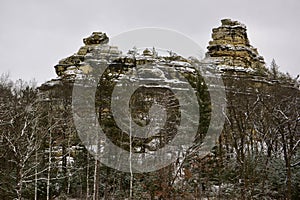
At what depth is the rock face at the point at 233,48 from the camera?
32.6 metres

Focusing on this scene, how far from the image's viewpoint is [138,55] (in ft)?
86.7

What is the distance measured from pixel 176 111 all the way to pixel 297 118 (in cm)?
564

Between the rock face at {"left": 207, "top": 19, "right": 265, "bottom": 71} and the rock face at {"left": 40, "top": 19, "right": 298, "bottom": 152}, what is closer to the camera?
the rock face at {"left": 40, "top": 19, "right": 298, "bottom": 152}

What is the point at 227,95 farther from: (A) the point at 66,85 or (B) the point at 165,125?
(A) the point at 66,85

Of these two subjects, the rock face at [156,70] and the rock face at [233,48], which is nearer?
the rock face at [156,70]

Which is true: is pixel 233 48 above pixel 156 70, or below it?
above

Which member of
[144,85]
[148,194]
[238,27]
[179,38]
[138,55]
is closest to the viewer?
[179,38]

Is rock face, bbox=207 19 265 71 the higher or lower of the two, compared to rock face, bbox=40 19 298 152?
higher

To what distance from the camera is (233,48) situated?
3438 cm

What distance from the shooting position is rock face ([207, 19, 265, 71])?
32562mm

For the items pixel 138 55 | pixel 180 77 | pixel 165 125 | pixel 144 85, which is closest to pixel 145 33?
pixel 165 125

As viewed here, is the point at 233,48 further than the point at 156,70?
Yes

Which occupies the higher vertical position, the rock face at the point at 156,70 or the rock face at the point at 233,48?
the rock face at the point at 233,48

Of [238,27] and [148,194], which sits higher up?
[238,27]
